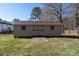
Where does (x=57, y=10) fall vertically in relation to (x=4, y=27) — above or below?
above

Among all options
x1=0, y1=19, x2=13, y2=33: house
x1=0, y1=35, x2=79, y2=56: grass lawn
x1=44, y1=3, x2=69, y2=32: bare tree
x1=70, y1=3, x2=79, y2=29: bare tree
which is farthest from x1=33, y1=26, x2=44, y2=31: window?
x1=70, y1=3, x2=79, y2=29: bare tree

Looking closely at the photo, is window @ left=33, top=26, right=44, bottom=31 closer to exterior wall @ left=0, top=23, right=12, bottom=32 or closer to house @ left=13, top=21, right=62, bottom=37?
house @ left=13, top=21, right=62, bottom=37

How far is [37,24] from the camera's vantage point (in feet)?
16.9

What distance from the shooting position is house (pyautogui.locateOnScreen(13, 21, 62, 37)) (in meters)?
5.15

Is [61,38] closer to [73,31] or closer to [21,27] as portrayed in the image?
[73,31]

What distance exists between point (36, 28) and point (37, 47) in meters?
0.45

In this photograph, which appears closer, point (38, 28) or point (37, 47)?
point (37, 47)

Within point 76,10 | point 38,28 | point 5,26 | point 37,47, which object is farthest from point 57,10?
point 5,26

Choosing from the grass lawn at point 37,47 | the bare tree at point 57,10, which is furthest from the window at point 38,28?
the bare tree at point 57,10

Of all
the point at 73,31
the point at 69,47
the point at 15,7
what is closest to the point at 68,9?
the point at 73,31

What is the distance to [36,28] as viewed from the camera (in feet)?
17.2

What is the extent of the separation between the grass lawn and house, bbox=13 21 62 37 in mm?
146

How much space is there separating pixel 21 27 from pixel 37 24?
0.39 metres

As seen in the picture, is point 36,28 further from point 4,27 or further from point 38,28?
point 4,27
